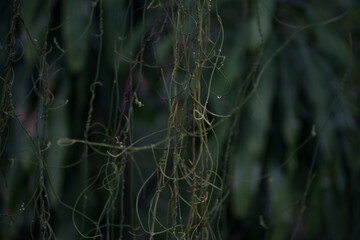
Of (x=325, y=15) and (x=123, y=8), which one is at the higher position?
(x=123, y=8)

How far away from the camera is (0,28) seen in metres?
1.56

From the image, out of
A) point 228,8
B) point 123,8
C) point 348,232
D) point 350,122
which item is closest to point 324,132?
point 350,122

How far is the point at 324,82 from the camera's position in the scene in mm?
1706

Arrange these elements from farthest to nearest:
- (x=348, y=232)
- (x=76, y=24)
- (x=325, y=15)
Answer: (x=325, y=15), (x=348, y=232), (x=76, y=24)

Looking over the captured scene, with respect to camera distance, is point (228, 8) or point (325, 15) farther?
point (325, 15)

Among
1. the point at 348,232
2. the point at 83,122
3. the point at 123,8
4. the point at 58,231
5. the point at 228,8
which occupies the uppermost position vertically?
the point at 123,8

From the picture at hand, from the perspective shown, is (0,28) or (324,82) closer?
(0,28)

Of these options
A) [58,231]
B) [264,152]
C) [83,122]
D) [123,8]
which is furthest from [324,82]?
[58,231]

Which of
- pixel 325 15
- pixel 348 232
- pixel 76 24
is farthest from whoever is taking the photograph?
pixel 325 15

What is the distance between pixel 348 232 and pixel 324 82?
20.8 inches

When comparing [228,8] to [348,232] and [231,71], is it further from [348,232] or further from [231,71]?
[348,232]

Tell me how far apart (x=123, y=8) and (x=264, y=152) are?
68 cm

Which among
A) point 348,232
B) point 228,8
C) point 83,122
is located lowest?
point 348,232

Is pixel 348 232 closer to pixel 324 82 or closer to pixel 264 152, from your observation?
pixel 264 152
